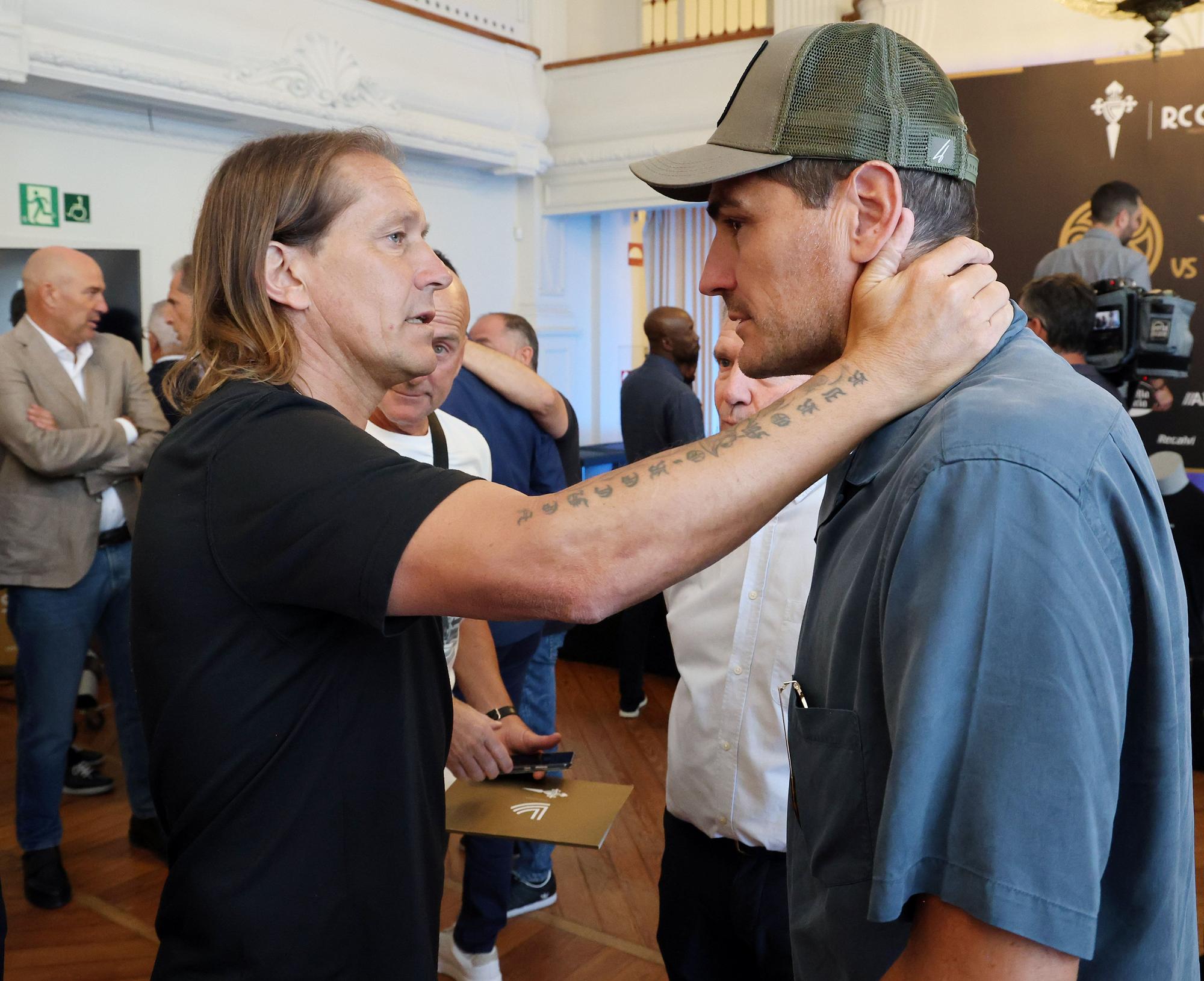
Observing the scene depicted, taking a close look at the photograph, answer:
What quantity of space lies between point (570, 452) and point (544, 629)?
58cm

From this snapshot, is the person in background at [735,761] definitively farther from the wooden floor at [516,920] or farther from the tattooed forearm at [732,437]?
the wooden floor at [516,920]

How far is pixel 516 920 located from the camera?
3137 millimetres

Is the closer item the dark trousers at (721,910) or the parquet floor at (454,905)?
the dark trousers at (721,910)

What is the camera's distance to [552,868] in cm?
341

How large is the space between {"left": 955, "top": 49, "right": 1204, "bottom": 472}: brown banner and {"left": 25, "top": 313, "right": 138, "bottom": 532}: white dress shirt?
174 inches

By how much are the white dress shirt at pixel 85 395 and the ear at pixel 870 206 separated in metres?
3.03

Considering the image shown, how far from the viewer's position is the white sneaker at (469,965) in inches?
106

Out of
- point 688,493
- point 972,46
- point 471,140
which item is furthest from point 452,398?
point 471,140

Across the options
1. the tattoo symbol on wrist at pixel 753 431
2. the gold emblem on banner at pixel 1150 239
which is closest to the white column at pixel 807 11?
the gold emblem on banner at pixel 1150 239

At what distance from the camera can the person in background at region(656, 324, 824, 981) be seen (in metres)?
1.71

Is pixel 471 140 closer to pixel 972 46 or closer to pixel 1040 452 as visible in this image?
pixel 972 46

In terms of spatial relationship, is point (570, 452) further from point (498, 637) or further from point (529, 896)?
point (529, 896)

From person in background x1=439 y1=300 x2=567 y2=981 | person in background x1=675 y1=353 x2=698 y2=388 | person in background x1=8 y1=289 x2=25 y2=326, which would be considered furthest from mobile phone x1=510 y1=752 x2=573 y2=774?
person in background x1=675 y1=353 x2=698 y2=388

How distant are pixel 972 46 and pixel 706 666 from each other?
5.60 meters
